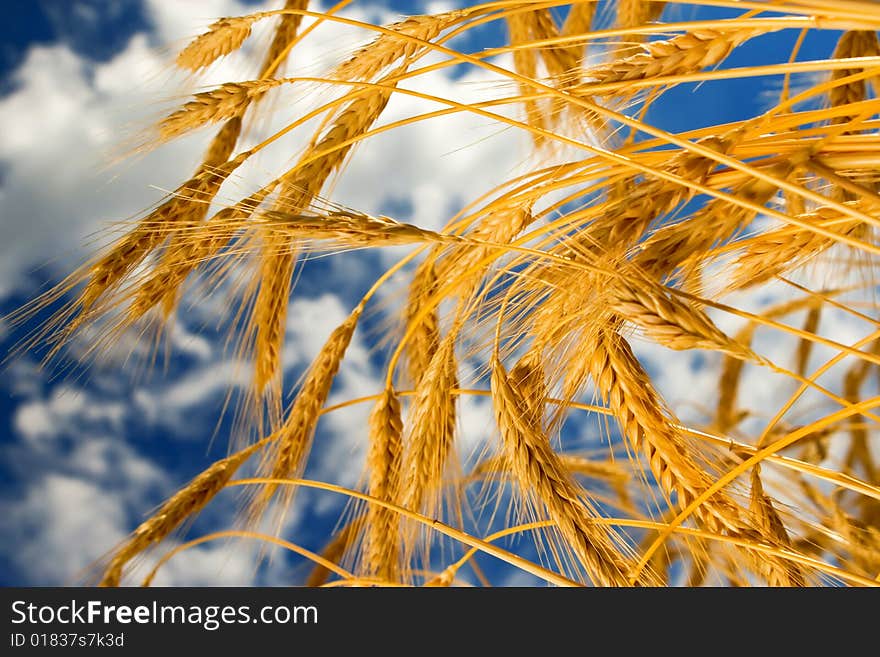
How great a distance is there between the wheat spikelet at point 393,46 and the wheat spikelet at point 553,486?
0.51 meters

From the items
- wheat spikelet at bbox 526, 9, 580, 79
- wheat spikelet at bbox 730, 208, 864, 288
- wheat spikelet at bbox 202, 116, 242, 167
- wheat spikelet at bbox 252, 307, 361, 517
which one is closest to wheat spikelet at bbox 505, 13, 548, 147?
wheat spikelet at bbox 526, 9, 580, 79

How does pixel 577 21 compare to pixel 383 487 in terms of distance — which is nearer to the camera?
pixel 383 487

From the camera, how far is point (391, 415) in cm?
134

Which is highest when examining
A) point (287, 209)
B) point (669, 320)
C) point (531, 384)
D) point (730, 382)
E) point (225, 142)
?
point (225, 142)

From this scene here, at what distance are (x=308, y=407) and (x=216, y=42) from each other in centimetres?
69

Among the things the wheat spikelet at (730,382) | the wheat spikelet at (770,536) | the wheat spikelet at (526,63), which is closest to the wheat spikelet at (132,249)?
the wheat spikelet at (526,63)

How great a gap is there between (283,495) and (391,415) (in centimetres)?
29

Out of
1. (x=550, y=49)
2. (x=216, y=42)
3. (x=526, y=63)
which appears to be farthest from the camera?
(x=526, y=63)

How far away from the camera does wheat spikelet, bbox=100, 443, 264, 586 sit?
1.20 m

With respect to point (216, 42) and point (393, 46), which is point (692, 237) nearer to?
point (393, 46)

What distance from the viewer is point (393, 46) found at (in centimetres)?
113

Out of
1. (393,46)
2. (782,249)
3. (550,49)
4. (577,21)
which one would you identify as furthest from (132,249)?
(577,21)

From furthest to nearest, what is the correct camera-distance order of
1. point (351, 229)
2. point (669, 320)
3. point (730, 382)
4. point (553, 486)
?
point (730, 382) → point (553, 486) → point (351, 229) → point (669, 320)
